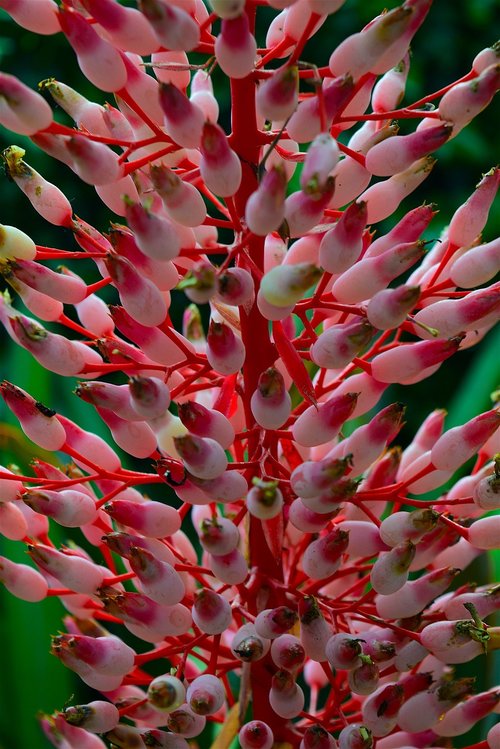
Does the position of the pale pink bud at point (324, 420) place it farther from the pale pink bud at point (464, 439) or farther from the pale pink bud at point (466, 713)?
the pale pink bud at point (466, 713)

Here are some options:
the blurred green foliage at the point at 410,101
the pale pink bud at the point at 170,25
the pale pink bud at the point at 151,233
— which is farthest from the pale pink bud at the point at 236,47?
the blurred green foliage at the point at 410,101

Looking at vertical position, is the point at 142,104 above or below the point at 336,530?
above

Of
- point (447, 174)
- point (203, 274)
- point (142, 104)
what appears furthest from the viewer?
point (447, 174)

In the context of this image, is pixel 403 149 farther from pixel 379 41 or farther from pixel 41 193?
pixel 41 193

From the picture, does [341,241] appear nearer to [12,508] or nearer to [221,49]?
[221,49]

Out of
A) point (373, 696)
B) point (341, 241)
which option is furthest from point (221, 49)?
point (373, 696)

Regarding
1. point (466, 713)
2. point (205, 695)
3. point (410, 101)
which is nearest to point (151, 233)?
point (205, 695)

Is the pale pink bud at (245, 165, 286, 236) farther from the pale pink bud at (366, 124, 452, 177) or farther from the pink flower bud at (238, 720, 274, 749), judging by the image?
the pink flower bud at (238, 720, 274, 749)
